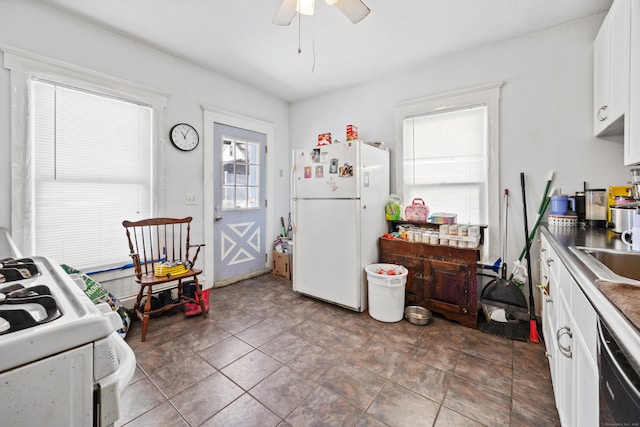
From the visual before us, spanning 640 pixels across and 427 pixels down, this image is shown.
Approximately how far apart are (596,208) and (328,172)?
220 centimetres

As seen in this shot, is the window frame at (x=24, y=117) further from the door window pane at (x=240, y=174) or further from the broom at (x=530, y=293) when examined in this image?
the broom at (x=530, y=293)

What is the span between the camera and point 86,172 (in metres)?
2.37

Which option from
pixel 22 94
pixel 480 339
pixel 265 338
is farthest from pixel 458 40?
pixel 22 94

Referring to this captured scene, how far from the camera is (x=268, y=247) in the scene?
13.0 ft

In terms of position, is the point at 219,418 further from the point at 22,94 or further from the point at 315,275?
the point at 22,94

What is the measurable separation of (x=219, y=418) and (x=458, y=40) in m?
3.43

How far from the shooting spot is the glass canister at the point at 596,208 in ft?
6.77

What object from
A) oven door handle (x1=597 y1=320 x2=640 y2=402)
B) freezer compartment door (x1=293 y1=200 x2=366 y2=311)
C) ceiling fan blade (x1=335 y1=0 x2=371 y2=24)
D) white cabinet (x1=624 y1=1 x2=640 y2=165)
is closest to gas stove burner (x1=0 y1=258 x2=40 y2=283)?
oven door handle (x1=597 y1=320 x2=640 y2=402)

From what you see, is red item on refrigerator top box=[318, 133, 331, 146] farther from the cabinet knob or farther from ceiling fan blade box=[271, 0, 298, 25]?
the cabinet knob

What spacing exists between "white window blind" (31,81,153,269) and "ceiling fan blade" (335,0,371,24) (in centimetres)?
213

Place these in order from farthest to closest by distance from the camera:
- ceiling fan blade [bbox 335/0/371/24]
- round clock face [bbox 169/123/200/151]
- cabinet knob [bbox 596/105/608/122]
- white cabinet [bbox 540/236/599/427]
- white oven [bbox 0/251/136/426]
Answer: round clock face [bbox 169/123/200/151], cabinet knob [bbox 596/105/608/122], ceiling fan blade [bbox 335/0/371/24], white cabinet [bbox 540/236/599/427], white oven [bbox 0/251/136/426]

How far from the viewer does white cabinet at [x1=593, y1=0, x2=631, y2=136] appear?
4.98 ft

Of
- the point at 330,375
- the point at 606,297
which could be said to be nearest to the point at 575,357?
the point at 606,297

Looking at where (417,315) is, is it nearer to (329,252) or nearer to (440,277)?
(440,277)
